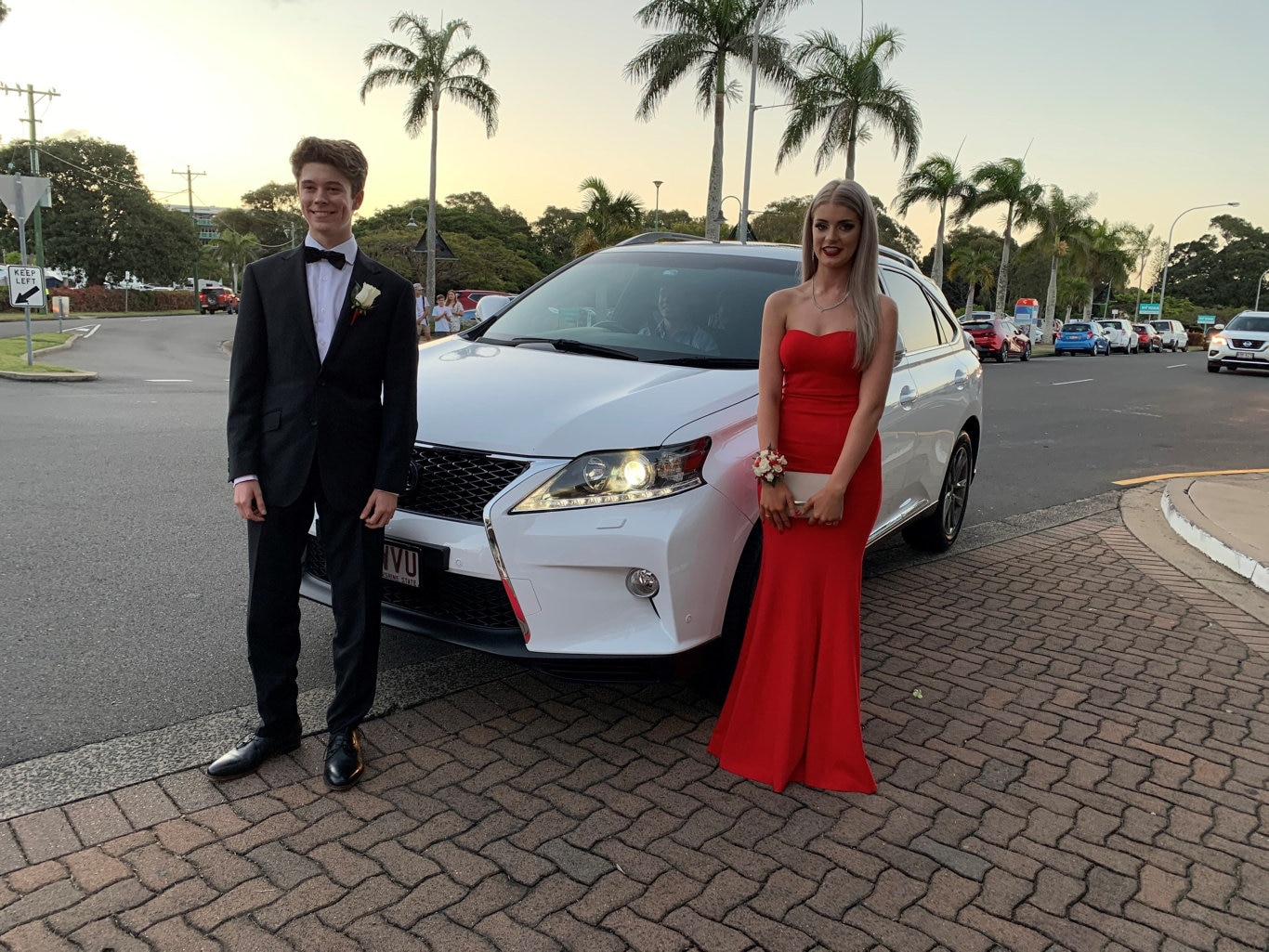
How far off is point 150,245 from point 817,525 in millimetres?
68361

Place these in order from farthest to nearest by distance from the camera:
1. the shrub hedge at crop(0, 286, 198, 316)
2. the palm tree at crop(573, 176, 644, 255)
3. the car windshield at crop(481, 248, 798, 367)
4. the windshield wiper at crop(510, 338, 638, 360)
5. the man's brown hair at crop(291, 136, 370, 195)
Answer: the shrub hedge at crop(0, 286, 198, 316) → the palm tree at crop(573, 176, 644, 255) → the car windshield at crop(481, 248, 798, 367) → the windshield wiper at crop(510, 338, 638, 360) → the man's brown hair at crop(291, 136, 370, 195)

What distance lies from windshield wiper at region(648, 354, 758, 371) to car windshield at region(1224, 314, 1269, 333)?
30.0m

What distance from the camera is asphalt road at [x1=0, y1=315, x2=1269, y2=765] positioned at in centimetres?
364

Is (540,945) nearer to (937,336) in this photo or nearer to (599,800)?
(599,800)

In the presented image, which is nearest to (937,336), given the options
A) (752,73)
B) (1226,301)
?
(752,73)

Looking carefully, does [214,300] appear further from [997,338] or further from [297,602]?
[297,602]

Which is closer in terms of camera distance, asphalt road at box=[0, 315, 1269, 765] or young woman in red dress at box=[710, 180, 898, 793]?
young woman in red dress at box=[710, 180, 898, 793]

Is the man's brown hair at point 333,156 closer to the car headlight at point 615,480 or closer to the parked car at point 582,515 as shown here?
the parked car at point 582,515

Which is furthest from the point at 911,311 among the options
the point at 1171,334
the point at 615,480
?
the point at 1171,334

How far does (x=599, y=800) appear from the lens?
3.02 metres

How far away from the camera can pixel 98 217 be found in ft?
194

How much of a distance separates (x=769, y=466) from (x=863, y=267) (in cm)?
72

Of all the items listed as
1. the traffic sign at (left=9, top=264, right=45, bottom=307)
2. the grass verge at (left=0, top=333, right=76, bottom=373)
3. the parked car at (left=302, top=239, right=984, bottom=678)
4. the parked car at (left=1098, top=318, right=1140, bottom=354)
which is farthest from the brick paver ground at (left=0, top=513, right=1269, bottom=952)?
the parked car at (left=1098, top=318, right=1140, bottom=354)

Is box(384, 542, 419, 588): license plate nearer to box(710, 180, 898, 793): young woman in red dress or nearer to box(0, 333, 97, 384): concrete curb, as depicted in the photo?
box(710, 180, 898, 793): young woman in red dress
